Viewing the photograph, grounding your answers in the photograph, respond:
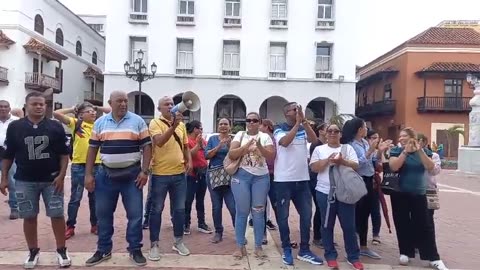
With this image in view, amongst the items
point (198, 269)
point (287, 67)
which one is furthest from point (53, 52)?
point (198, 269)

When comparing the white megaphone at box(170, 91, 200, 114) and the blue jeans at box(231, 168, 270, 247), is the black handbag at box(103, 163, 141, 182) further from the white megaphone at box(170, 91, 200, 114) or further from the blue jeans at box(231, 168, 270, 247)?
the blue jeans at box(231, 168, 270, 247)

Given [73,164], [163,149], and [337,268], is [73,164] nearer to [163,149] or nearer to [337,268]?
[163,149]

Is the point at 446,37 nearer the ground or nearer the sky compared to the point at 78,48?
nearer the sky

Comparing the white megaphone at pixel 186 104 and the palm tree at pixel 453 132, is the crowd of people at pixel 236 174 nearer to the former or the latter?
the white megaphone at pixel 186 104

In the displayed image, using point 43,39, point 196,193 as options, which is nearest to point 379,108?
point 43,39

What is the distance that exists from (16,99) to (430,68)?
2724cm

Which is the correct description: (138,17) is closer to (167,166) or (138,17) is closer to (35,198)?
(167,166)

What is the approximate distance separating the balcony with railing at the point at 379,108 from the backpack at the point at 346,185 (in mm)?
33033

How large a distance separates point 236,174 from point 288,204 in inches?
26.6

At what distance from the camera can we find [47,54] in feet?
105

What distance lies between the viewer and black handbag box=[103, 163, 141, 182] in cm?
510

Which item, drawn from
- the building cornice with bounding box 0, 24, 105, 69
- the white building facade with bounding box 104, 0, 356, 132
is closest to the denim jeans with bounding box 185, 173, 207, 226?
the white building facade with bounding box 104, 0, 356, 132

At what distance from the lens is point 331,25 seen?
3005 centimetres

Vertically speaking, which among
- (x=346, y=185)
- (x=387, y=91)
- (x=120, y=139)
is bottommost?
(x=346, y=185)
